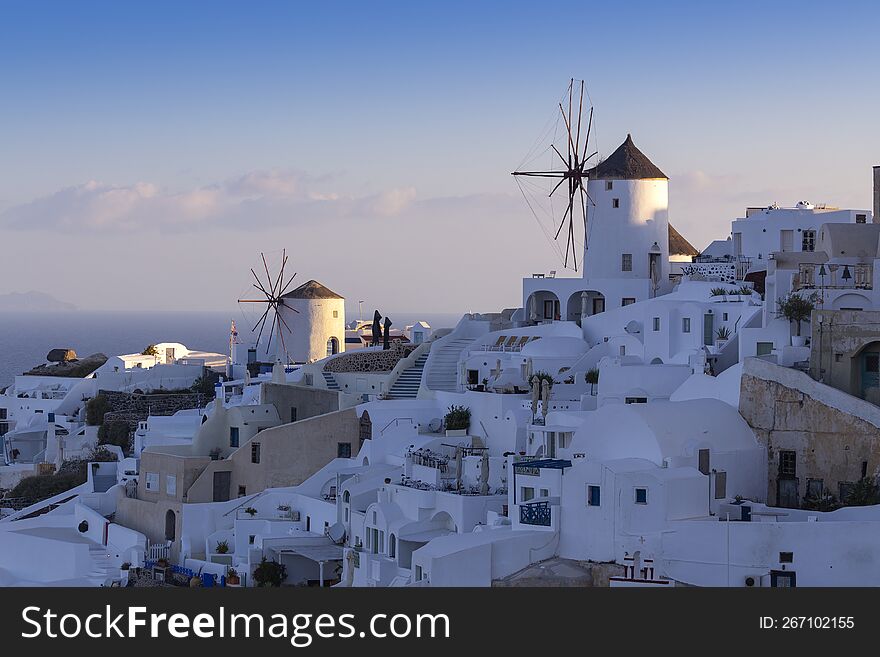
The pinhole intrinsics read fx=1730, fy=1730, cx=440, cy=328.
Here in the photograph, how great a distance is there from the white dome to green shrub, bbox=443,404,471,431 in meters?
2.92

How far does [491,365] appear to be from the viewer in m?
40.5

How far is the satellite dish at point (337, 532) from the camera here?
3306 cm

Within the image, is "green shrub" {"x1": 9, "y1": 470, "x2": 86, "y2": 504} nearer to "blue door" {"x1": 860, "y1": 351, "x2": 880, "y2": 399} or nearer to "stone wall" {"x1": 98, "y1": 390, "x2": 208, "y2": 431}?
"stone wall" {"x1": 98, "y1": 390, "x2": 208, "y2": 431}

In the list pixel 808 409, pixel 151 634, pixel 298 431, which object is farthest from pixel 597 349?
pixel 151 634

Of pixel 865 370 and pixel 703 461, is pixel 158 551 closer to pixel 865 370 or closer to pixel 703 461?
pixel 703 461

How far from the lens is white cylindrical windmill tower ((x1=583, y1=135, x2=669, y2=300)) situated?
145 feet

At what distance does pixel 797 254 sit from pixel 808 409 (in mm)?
9460

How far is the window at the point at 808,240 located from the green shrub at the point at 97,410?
19.2 m

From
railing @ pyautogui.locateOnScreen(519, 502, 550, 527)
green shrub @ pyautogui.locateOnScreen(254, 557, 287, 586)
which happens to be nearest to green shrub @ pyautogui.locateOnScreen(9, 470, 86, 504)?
green shrub @ pyautogui.locateOnScreen(254, 557, 287, 586)

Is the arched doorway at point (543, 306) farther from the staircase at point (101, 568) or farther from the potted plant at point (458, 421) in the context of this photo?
the staircase at point (101, 568)

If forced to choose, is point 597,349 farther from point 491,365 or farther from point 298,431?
point 298,431

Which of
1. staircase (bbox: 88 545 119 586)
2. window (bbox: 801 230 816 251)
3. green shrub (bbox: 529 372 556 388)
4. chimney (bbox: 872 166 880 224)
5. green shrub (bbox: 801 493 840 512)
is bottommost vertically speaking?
staircase (bbox: 88 545 119 586)

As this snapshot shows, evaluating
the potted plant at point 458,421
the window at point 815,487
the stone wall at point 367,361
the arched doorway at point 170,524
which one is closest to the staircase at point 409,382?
the stone wall at point 367,361

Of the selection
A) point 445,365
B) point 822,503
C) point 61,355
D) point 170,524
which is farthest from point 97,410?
point 822,503
